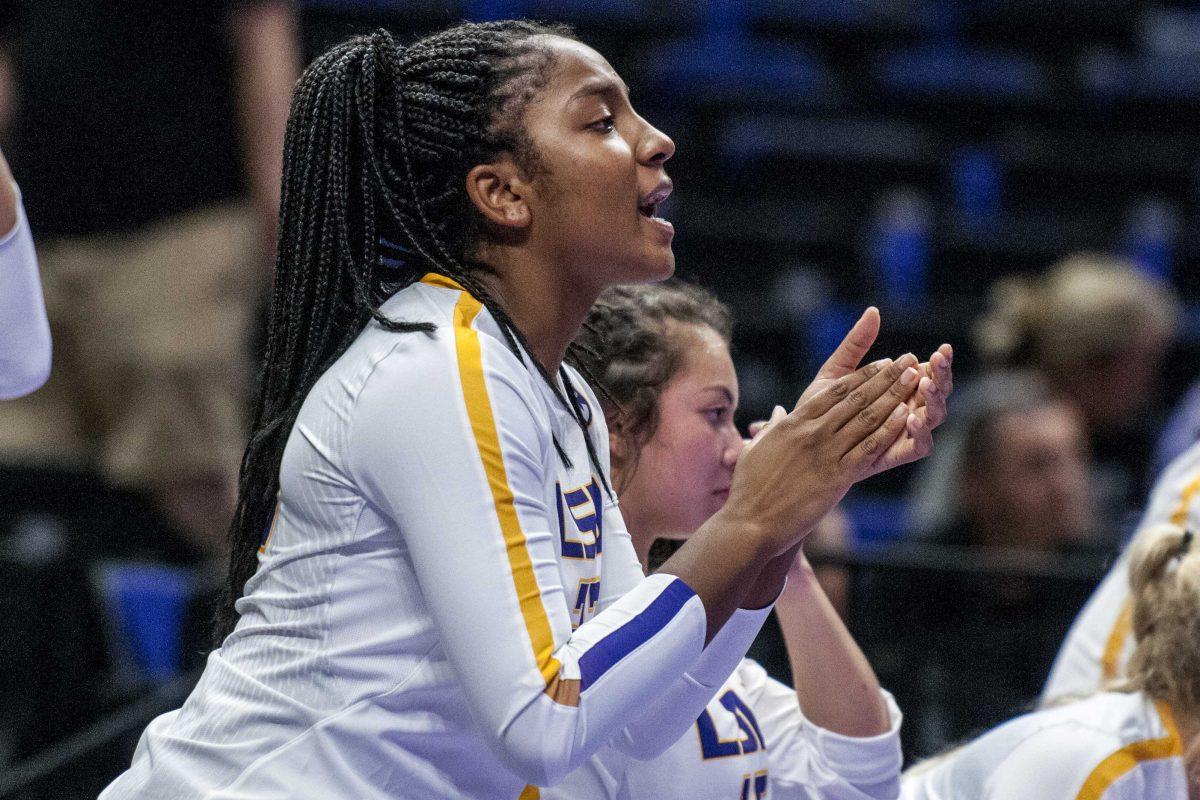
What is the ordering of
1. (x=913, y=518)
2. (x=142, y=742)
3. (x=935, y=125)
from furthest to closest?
(x=935, y=125) → (x=913, y=518) → (x=142, y=742)

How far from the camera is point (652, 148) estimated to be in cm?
166

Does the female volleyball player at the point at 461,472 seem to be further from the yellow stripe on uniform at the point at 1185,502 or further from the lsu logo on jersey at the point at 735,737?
the yellow stripe on uniform at the point at 1185,502

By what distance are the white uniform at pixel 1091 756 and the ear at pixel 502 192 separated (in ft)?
3.14

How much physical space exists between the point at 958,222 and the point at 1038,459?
2.07m

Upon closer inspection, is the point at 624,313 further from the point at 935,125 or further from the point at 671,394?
the point at 935,125

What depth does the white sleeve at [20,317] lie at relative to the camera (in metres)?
1.78

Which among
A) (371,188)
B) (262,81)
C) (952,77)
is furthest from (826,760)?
(952,77)

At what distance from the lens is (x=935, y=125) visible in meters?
6.33

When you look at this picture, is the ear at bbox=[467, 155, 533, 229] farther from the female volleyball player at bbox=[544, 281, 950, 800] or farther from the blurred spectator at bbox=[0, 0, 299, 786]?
the blurred spectator at bbox=[0, 0, 299, 786]

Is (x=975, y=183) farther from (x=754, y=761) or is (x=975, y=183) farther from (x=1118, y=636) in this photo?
(x=754, y=761)

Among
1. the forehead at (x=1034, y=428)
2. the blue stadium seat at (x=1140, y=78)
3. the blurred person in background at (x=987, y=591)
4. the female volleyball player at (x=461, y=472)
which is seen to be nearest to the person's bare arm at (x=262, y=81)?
the blurred person in background at (x=987, y=591)

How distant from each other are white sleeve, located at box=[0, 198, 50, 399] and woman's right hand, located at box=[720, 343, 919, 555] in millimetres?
803

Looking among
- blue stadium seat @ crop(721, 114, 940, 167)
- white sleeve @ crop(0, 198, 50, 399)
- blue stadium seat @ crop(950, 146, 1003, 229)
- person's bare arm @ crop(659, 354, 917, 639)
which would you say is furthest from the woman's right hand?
blue stadium seat @ crop(950, 146, 1003, 229)

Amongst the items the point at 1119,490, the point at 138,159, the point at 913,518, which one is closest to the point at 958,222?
the point at 1119,490
